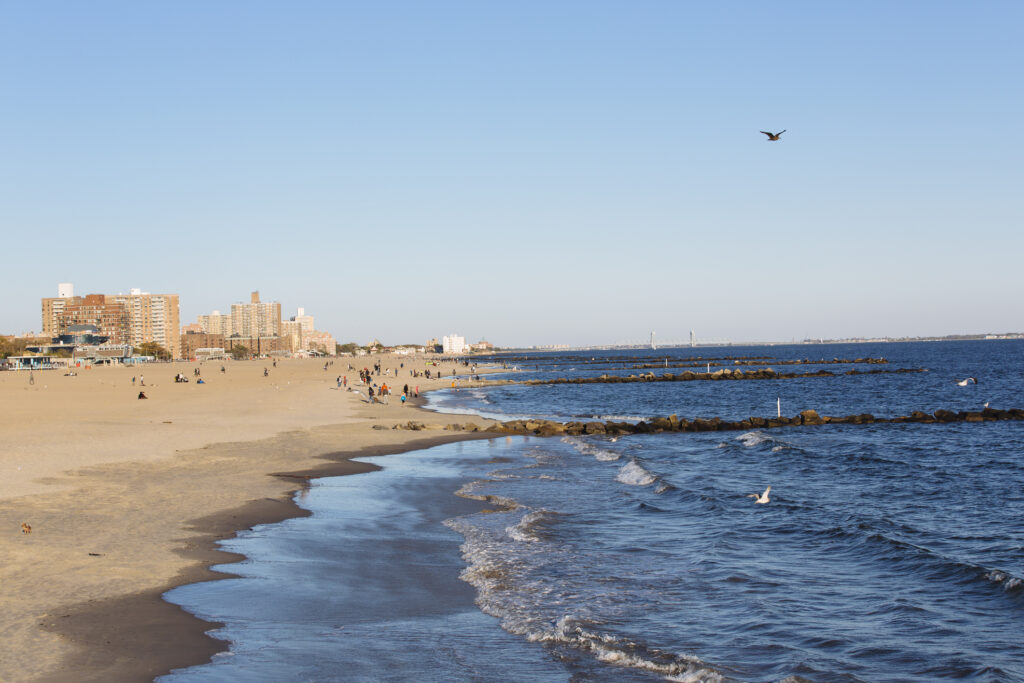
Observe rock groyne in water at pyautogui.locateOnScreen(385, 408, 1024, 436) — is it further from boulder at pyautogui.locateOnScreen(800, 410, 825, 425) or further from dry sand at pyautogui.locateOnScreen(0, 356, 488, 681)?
dry sand at pyautogui.locateOnScreen(0, 356, 488, 681)

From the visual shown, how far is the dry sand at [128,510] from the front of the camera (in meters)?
9.24

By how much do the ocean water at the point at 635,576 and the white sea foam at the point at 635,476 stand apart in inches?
6.2

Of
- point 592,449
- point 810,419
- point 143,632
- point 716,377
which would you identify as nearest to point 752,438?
point 592,449

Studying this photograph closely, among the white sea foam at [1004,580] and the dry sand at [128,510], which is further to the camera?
the white sea foam at [1004,580]

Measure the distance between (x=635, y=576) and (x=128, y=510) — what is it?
1037cm

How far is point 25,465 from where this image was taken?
20891mm

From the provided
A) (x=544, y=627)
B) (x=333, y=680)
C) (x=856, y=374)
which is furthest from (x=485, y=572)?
(x=856, y=374)

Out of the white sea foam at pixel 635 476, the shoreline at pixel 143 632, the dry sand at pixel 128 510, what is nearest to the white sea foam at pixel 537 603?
the shoreline at pixel 143 632

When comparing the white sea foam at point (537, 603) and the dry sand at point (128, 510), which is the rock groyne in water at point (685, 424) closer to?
the dry sand at point (128, 510)

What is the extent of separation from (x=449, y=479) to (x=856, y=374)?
303 feet

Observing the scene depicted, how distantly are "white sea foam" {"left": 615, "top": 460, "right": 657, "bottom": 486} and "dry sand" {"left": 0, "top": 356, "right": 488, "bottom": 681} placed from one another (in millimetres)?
8333

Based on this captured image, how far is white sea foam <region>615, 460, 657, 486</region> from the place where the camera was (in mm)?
24000

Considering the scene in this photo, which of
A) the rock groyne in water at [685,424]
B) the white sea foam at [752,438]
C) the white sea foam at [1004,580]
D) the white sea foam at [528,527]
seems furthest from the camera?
the rock groyne in water at [685,424]

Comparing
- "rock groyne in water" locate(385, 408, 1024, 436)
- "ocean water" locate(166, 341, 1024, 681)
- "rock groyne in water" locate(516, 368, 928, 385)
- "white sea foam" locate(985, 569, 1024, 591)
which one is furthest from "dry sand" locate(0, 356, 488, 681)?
"rock groyne in water" locate(516, 368, 928, 385)
